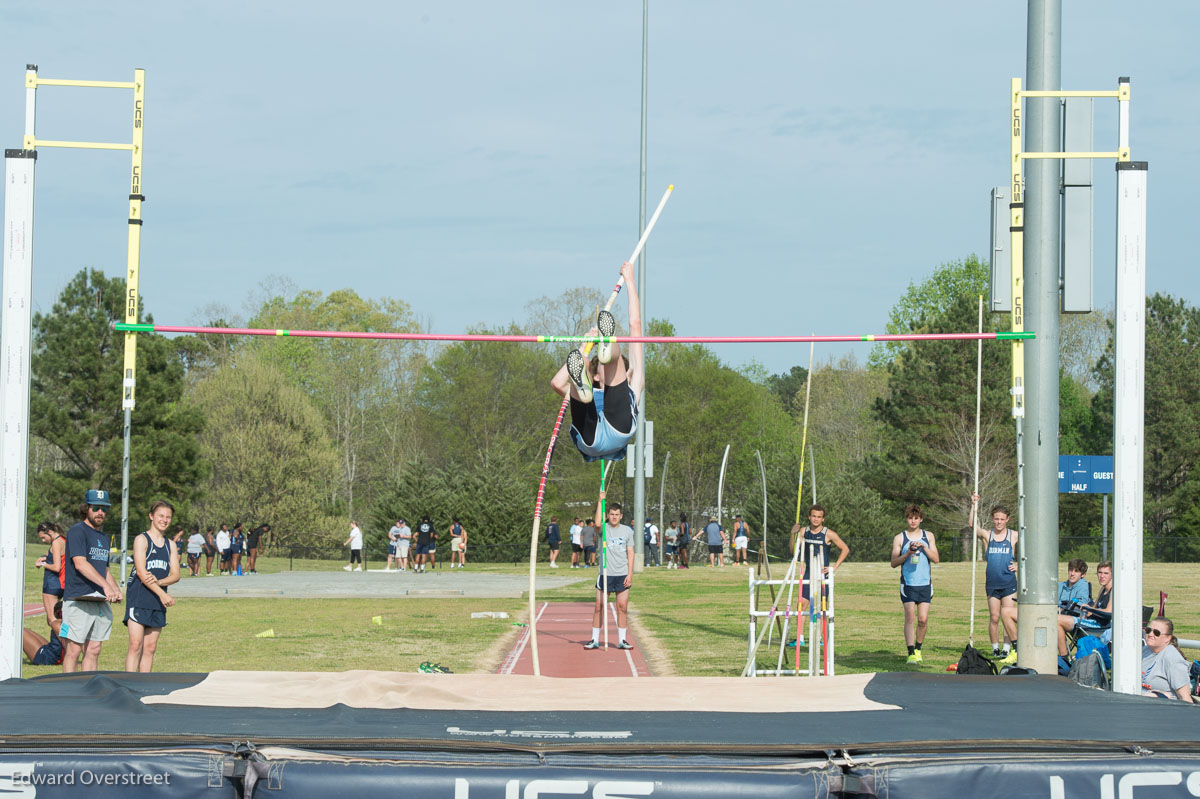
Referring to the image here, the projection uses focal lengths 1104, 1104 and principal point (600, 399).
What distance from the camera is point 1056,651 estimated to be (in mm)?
7785

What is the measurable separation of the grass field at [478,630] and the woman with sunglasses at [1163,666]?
8.42ft

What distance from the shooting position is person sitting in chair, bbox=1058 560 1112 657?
819 centimetres

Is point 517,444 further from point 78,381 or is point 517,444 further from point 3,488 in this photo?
point 3,488

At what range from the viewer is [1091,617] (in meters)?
8.36

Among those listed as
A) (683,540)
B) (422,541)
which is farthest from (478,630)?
(683,540)

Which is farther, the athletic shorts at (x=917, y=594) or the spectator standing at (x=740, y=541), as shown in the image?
the spectator standing at (x=740, y=541)

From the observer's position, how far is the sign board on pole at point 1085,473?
730 inches

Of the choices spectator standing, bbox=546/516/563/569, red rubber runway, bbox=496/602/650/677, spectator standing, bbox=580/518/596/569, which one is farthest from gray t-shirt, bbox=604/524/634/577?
spectator standing, bbox=546/516/563/569

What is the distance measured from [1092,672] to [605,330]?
3.61 meters

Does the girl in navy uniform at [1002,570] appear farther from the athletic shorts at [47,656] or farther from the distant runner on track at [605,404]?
the athletic shorts at [47,656]

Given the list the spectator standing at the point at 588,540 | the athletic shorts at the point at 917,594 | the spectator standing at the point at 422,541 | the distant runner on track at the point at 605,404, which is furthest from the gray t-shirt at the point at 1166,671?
the spectator standing at the point at 422,541

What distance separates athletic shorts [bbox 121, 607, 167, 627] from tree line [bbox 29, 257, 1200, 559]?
635 inches

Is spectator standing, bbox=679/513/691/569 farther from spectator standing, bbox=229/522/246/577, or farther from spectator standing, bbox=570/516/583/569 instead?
spectator standing, bbox=229/522/246/577

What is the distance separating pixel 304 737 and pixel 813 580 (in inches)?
202
